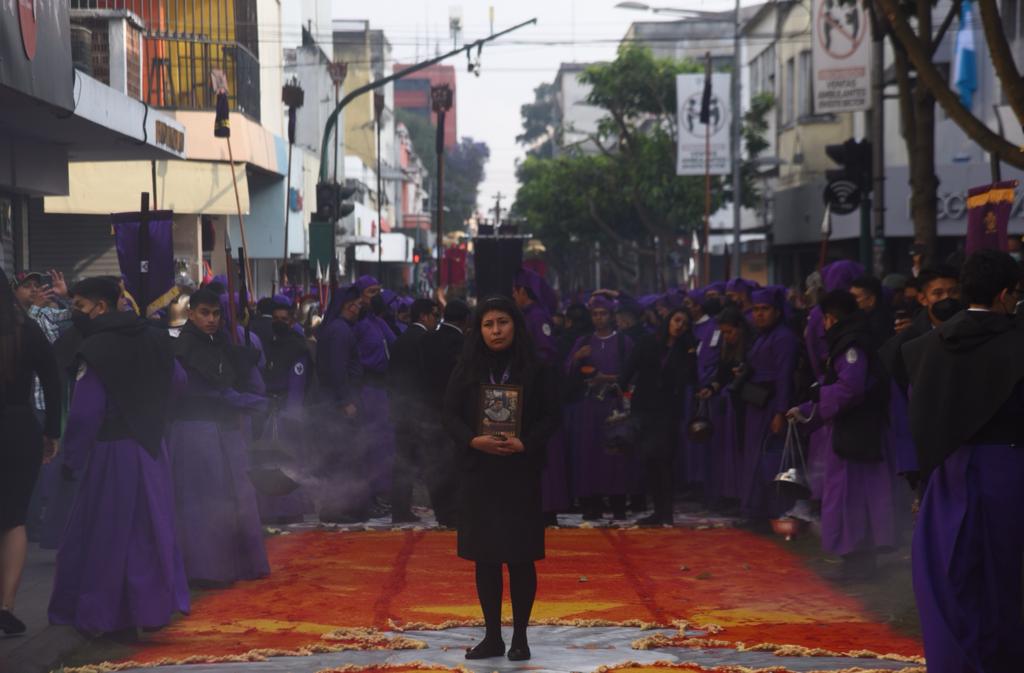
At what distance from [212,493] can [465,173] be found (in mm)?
144573

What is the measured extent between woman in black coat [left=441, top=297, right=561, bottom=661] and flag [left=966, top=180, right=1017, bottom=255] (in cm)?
441

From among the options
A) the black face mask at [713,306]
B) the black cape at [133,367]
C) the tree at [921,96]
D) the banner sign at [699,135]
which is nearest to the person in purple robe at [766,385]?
the tree at [921,96]

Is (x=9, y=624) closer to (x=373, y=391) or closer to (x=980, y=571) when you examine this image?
(x=980, y=571)

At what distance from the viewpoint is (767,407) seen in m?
13.6

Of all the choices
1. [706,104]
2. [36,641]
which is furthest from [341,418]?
[706,104]

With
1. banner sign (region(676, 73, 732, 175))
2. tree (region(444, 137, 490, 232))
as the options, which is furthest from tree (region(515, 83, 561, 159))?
banner sign (region(676, 73, 732, 175))

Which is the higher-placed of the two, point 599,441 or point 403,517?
point 599,441

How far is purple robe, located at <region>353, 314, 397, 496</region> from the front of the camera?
1526 centimetres

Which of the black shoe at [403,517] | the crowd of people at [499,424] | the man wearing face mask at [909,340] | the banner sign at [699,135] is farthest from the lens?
the banner sign at [699,135]

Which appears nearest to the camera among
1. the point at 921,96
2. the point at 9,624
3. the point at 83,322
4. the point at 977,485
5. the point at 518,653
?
the point at 977,485

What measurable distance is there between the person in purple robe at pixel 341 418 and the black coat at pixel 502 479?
6.62 meters

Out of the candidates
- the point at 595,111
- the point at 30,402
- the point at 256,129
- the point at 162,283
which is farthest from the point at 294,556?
the point at 595,111

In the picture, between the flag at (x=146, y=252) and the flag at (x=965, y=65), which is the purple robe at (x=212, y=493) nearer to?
the flag at (x=146, y=252)

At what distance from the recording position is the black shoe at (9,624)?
855cm
